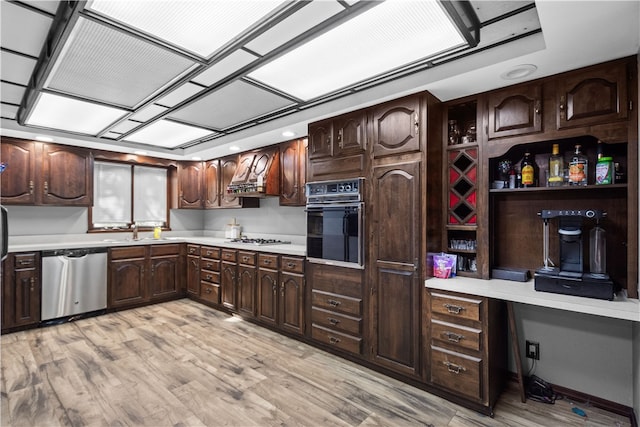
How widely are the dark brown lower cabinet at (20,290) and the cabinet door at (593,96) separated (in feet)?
17.9

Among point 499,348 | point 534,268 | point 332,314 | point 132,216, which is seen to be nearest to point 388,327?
point 332,314

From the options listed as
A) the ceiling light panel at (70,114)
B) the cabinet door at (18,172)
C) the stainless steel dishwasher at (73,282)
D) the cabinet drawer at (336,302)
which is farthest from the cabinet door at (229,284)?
the cabinet door at (18,172)

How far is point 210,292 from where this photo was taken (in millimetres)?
4594

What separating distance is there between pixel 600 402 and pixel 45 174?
6.14 metres

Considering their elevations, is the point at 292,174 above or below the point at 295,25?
below

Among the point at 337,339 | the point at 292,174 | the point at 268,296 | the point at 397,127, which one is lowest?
the point at 337,339

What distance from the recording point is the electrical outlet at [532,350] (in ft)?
8.17

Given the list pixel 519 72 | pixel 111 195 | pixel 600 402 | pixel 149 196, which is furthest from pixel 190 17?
pixel 149 196

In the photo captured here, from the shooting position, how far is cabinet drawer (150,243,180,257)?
479 centimetres

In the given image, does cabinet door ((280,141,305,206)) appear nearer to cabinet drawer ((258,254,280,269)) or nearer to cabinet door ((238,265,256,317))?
cabinet drawer ((258,254,280,269))

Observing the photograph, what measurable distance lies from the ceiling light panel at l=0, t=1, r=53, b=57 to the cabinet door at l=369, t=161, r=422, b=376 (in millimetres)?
2426

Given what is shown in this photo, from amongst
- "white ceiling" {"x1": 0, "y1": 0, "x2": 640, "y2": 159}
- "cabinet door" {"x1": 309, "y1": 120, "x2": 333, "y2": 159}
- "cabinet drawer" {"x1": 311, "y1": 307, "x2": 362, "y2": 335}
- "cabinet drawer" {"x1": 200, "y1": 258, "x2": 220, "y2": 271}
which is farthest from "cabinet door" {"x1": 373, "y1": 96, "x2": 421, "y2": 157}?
"cabinet drawer" {"x1": 200, "y1": 258, "x2": 220, "y2": 271}

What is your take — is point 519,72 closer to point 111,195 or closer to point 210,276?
point 210,276

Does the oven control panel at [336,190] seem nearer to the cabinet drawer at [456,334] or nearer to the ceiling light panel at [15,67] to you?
the cabinet drawer at [456,334]
